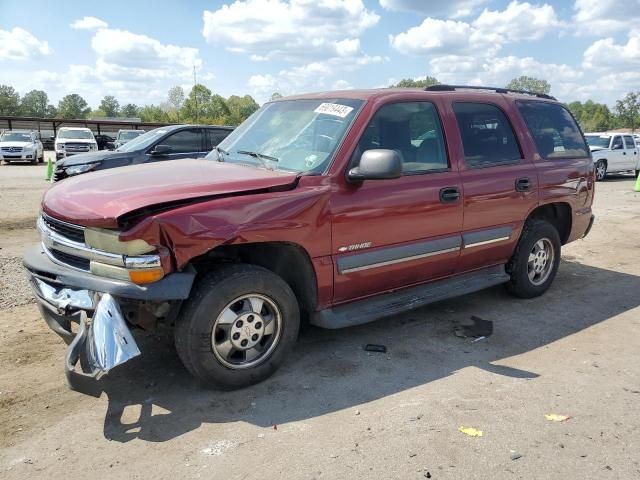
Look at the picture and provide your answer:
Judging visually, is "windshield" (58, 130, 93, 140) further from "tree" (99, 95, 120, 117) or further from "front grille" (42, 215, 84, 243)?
"tree" (99, 95, 120, 117)

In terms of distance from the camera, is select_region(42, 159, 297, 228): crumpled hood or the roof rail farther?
the roof rail

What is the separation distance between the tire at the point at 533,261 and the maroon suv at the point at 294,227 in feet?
0.08

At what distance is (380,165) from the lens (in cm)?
366

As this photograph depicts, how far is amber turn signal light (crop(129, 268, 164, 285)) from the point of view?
3113 mm

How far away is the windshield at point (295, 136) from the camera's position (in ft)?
13.0

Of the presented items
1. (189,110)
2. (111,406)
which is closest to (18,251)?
(111,406)

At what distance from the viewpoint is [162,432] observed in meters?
3.11

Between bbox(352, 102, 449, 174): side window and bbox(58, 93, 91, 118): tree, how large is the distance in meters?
123

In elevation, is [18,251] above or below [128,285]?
below

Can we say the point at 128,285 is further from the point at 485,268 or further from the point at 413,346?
the point at 485,268

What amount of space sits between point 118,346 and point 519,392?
8.46ft

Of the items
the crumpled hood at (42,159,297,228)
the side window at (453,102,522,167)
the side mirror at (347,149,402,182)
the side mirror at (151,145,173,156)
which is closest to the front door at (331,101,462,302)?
the side mirror at (347,149,402,182)

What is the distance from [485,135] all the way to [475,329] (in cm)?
176

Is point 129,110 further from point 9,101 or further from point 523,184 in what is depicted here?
point 523,184
